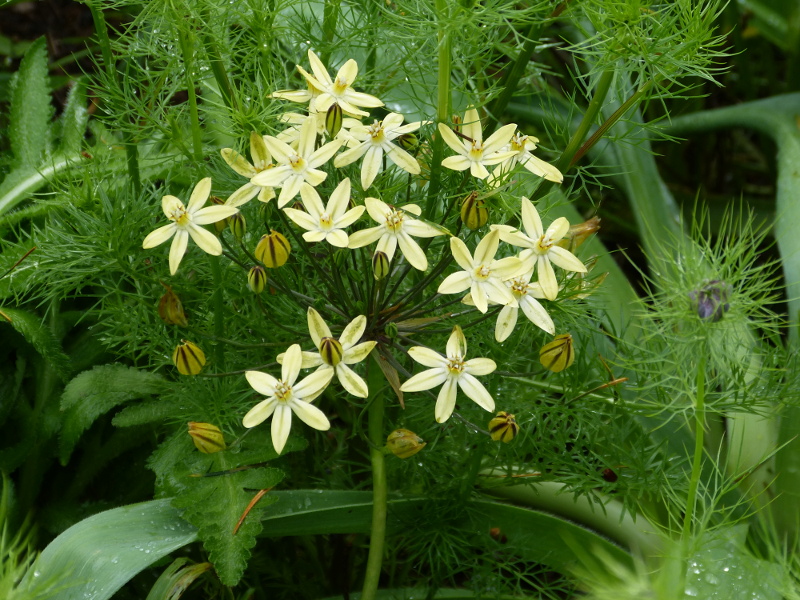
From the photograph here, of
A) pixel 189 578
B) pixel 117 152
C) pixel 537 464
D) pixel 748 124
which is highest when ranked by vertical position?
pixel 748 124

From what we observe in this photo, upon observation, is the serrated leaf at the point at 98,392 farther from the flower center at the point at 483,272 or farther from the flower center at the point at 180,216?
the flower center at the point at 483,272

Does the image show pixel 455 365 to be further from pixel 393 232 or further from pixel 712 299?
pixel 712 299

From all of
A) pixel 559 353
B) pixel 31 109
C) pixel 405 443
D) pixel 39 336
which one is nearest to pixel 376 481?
pixel 405 443

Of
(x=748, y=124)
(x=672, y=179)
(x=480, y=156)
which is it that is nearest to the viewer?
(x=480, y=156)

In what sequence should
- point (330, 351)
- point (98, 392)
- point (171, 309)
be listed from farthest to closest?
point (98, 392), point (171, 309), point (330, 351)

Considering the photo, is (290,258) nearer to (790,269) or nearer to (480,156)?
(480,156)

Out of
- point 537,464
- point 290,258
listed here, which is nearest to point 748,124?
point 537,464
